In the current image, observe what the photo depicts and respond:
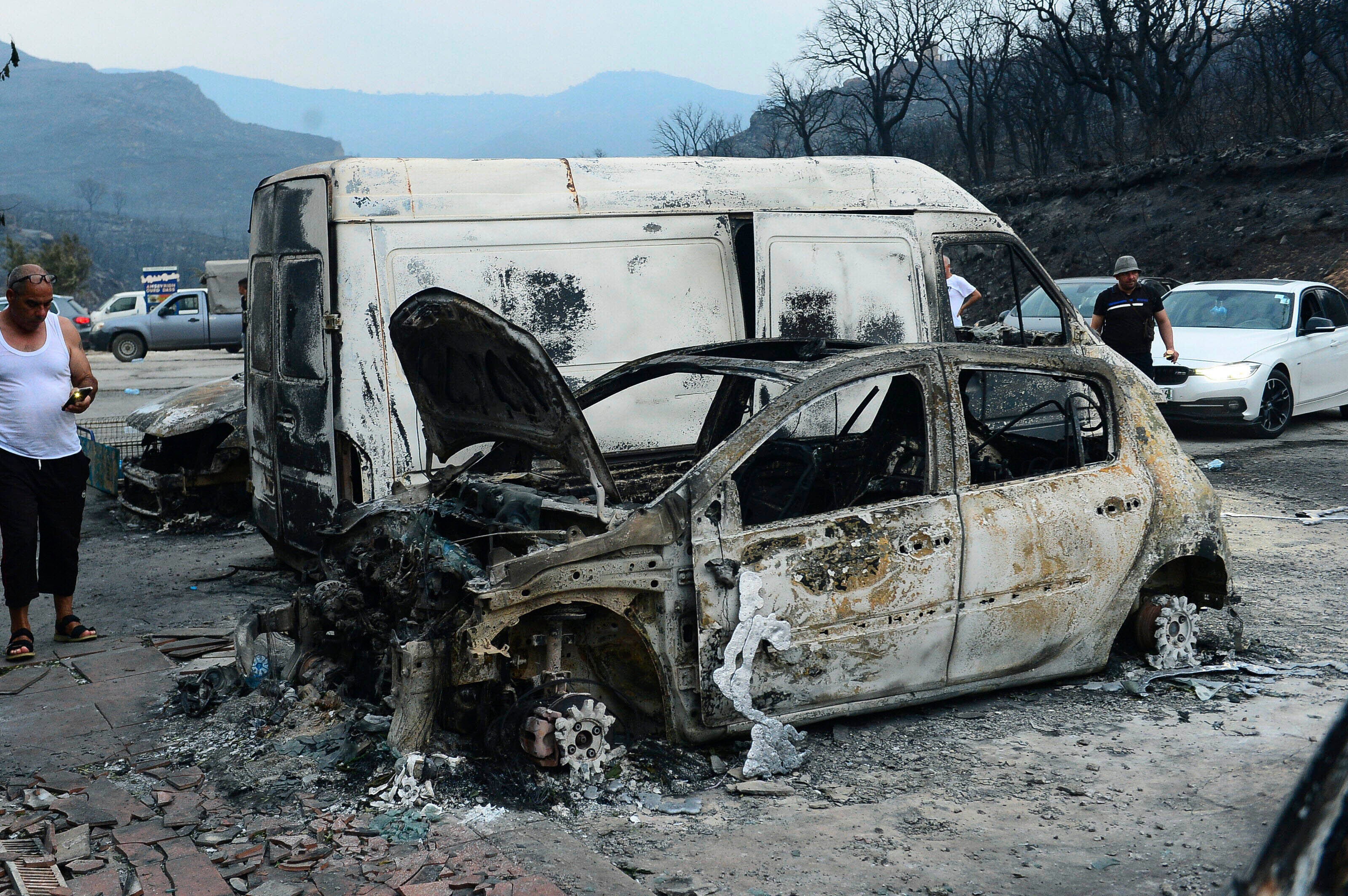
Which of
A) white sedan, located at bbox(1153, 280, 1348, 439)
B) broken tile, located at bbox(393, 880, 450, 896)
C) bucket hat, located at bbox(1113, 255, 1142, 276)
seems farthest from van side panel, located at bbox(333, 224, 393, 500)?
white sedan, located at bbox(1153, 280, 1348, 439)

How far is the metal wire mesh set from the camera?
364 inches

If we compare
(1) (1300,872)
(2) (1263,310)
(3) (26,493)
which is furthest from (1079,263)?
Answer: (1) (1300,872)

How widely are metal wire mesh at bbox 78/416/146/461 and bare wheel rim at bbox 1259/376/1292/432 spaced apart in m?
10.6

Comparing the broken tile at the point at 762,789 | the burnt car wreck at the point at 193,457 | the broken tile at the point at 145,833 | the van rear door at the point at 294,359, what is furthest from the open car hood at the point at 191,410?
the broken tile at the point at 762,789

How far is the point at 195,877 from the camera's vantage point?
10.8 feet

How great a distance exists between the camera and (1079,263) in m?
26.7

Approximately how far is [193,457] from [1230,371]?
975cm

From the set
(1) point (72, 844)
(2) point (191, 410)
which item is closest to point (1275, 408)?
(2) point (191, 410)

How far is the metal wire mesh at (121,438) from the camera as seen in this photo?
9.23 meters

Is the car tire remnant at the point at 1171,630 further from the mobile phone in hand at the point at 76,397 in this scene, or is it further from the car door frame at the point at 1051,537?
the mobile phone in hand at the point at 76,397

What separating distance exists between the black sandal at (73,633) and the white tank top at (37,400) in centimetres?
89

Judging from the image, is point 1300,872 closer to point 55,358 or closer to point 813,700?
point 813,700

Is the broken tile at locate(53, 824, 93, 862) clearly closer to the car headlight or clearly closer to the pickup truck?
the car headlight

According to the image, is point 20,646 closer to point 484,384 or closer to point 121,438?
point 484,384
